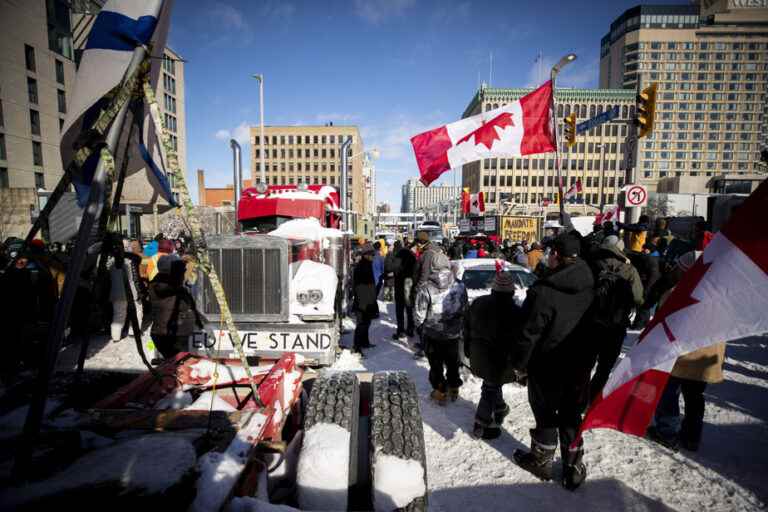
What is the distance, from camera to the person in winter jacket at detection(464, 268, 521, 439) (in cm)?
390

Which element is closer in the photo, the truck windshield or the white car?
the white car

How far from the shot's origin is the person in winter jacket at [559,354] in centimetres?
311

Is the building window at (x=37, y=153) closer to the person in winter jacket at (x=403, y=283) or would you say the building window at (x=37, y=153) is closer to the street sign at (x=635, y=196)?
the person in winter jacket at (x=403, y=283)

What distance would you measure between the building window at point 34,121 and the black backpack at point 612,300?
51.0m

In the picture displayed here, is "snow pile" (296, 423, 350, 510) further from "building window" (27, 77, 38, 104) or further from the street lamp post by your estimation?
"building window" (27, 77, 38, 104)

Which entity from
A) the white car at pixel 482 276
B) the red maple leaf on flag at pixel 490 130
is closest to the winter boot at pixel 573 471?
the white car at pixel 482 276

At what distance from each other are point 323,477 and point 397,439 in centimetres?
49

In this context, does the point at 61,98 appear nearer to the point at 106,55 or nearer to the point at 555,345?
the point at 106,55

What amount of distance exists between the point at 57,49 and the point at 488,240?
157 ft

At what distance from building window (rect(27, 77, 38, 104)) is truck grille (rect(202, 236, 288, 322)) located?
47.5m

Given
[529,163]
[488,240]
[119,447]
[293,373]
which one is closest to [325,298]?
[293,373]

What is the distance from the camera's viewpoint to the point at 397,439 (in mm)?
2281

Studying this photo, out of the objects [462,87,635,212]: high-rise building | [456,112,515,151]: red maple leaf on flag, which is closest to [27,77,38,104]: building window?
A: [456,112,515,151]: red maple leaf on flag

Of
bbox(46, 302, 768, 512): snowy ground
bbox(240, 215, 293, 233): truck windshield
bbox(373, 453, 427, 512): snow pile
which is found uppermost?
bbox(240, 215, 293, 233): truck windshield
